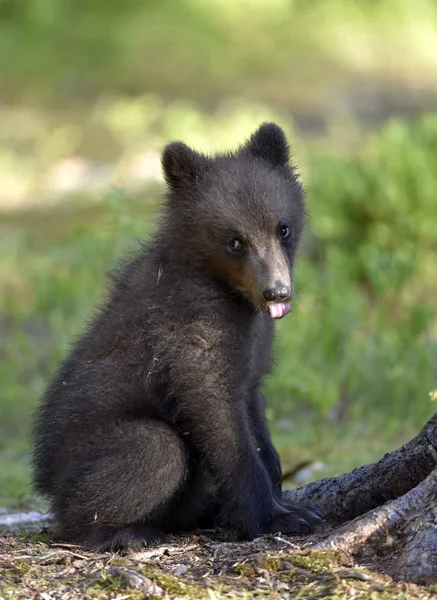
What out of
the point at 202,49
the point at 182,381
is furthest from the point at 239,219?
the point at 202,49

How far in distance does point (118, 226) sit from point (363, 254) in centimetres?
257

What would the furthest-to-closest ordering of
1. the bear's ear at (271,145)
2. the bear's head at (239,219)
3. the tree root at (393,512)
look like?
the bear's ear at (271,145) < the bear's head at (239,219) < the tree root at (393,512)

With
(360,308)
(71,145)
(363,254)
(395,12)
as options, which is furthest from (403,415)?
(395,12)

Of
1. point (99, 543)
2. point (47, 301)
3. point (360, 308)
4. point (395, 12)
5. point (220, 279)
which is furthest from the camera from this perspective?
point (395, 12)

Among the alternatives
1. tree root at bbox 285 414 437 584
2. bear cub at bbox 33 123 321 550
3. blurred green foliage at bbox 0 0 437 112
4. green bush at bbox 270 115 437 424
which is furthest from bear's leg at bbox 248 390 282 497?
blurred green foliage at bbox 0 0 437 112

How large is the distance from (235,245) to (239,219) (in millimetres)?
110

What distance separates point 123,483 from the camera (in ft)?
13.3

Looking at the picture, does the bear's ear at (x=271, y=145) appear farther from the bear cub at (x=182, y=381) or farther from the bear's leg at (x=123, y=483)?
the bear's leg at (x=123, y=483)

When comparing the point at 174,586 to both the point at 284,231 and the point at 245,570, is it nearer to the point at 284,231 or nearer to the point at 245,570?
the point at 245,570

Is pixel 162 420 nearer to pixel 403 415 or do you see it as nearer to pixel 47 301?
pixel 403 415

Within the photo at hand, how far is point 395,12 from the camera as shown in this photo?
65.5 ft

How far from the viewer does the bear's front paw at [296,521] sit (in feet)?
13.8

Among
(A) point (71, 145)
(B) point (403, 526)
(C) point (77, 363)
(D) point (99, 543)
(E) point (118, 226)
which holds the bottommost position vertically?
(D) point (99, 543)

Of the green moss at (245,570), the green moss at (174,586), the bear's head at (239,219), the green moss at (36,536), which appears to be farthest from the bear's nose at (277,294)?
the green moss at (36,536)
